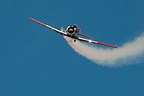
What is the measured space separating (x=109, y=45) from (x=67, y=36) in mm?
11574

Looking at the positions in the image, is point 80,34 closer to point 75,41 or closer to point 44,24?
point 75,41

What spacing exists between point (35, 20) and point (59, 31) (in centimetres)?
1513

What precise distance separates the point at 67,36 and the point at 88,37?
6.46 metres

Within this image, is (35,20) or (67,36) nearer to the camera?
(67,36)

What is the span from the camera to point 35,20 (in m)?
169

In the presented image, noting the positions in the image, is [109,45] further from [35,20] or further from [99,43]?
[35,20]

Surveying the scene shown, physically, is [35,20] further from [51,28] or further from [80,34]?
[80,34]

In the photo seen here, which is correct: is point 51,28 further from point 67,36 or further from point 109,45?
point 109,45

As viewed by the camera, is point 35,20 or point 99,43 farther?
point 35,20

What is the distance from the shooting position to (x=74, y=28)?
510 feet

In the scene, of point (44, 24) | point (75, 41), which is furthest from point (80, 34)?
point (44, 24)

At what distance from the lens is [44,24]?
165500 millimetres

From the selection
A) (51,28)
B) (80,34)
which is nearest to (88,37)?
(80,34)

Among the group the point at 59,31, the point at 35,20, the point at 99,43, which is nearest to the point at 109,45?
the point at 99,43
